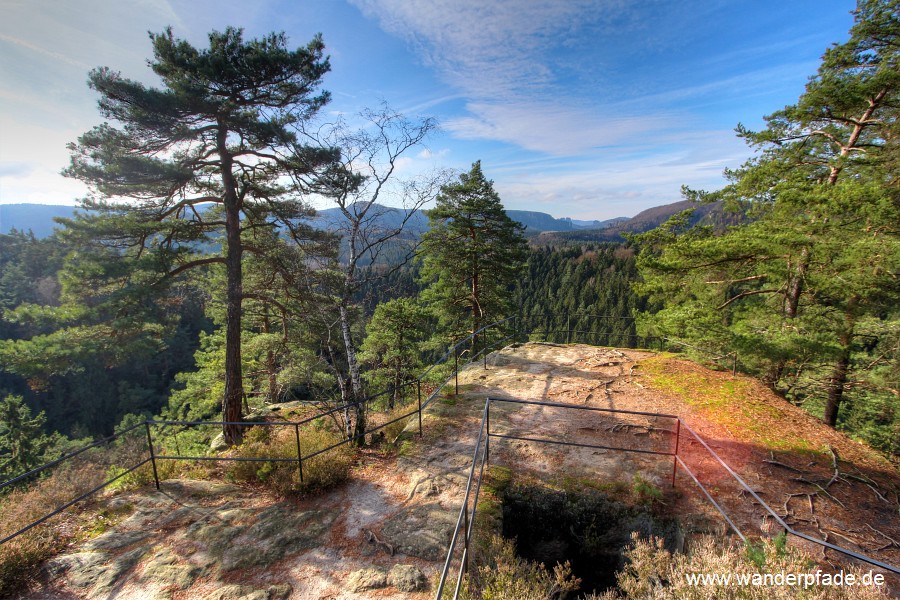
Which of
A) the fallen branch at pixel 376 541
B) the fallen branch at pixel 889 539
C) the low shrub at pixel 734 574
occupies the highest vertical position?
the low shrub at pixel 734 574

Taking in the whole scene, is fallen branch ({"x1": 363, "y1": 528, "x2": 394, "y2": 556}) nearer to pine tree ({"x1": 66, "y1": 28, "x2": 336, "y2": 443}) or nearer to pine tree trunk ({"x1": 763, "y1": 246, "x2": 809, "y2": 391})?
pine tree ({"x1": 66, "y1": 28, "x2": 336, "y2": 443})

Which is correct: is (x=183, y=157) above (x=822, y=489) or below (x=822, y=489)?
above

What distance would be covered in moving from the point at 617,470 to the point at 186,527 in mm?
6517

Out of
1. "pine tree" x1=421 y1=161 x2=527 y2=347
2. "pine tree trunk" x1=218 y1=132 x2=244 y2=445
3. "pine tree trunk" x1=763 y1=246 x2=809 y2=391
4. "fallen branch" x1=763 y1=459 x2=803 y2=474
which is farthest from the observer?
"pine tree" x1=421 y1=161 x2=527 y2=347

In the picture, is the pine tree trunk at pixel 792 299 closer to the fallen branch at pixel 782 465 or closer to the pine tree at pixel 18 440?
the fallen branch at pixel 782 465

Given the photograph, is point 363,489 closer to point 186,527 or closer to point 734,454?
point 186,527

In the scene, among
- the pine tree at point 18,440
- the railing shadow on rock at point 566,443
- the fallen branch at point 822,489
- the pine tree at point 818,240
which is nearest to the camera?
the railing shadow on rock at point 566,443

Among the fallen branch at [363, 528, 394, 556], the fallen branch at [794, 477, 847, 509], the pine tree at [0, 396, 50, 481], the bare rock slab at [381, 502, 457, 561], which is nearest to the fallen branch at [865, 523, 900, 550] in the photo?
the fallen branch at [794, 477, 847, 509]

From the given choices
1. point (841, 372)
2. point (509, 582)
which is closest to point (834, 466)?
point (841, 372)

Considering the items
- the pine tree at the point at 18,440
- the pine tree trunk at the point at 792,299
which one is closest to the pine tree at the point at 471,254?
the pine tree trunk at the point at 792,299

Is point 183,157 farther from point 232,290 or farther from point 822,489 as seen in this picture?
point 822,489

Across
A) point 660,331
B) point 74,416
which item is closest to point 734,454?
point 660,331

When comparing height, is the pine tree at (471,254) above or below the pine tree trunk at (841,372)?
above

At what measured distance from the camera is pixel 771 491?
534 cm
